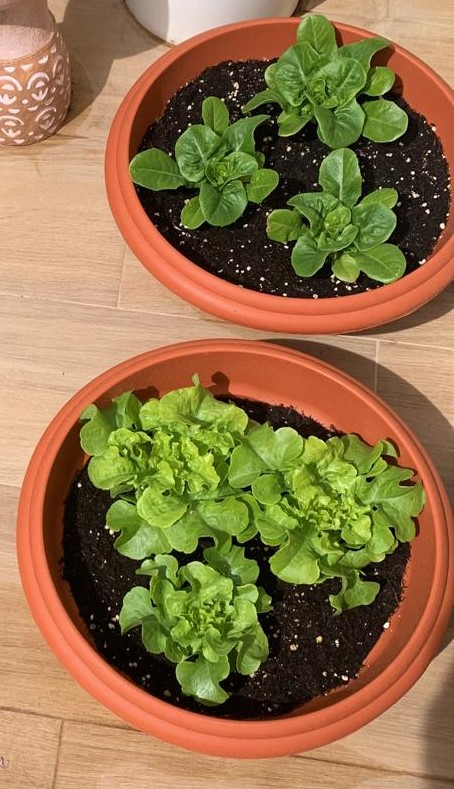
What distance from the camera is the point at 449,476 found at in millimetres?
1106

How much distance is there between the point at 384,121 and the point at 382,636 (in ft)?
2.16

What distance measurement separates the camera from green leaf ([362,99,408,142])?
1.08 metres

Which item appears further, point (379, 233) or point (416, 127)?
point (416, 127)

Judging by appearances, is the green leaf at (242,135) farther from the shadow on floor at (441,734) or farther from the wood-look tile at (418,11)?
the shadow on floor at (441,734)

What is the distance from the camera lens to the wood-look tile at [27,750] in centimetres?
98

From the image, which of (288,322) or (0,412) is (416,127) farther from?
(0,412)

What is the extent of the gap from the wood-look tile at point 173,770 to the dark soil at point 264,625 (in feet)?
0.48

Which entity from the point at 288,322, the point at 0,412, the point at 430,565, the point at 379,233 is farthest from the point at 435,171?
the point at 0,412

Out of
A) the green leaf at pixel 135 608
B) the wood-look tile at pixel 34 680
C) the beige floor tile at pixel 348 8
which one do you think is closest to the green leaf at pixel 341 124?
the beige floor tile at pixel 348 8

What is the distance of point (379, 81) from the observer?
3.58 ft

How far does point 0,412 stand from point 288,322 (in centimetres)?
42

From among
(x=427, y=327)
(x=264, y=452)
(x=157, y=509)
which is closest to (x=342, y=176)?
(x=427, y=327)

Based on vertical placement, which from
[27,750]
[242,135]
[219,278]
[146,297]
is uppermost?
[242,135]

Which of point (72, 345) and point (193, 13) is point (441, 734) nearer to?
point (72, 345)
